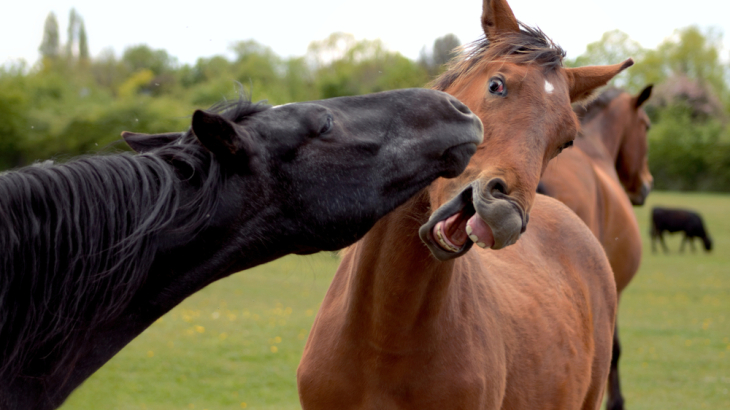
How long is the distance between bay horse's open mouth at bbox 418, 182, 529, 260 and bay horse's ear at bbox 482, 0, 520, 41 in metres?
0.85

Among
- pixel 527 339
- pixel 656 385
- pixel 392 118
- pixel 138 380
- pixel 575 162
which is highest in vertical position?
pixel 392 118

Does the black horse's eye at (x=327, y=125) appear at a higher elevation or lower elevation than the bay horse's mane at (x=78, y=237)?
higher

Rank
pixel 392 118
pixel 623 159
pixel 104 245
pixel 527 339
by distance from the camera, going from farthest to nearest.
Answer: pixel 623 159 < pixel 527 339 < pixel 392 118 < pixel 104 245

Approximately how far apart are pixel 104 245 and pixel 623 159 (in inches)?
262

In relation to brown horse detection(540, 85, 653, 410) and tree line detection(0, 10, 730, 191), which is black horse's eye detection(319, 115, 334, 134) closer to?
tree line detection(0, 10, 730, 191)

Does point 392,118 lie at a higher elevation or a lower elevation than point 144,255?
higher

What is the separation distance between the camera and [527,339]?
2707mm

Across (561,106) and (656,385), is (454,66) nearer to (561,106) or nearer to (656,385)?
(561,106)

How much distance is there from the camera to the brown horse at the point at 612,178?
5.33 m

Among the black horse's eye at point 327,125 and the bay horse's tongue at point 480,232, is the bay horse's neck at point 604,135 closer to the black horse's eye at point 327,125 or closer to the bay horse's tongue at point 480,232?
the bay horse's tongue at point 480,232

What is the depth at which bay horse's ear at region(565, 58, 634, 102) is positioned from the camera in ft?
7.97

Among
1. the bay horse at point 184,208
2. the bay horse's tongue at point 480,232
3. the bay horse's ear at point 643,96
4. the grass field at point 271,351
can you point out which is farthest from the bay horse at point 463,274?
the bay horse's ear at point 643,96

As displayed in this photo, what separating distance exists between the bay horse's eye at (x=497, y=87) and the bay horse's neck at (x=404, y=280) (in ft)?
1.49

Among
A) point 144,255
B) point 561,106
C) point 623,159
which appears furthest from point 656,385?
point 144,255
